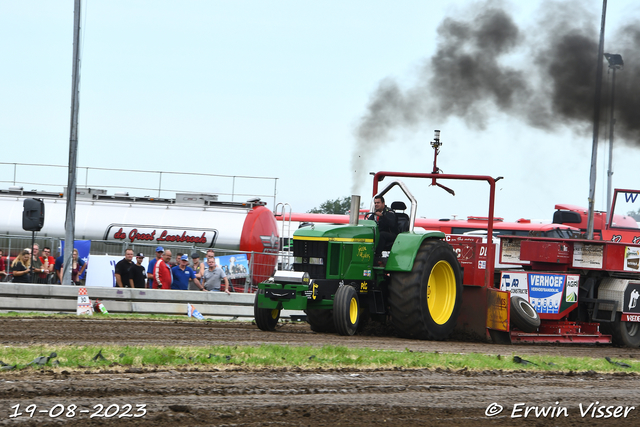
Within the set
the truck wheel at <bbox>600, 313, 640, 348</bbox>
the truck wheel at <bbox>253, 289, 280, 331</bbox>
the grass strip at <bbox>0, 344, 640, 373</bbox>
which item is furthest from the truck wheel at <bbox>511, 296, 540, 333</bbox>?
the truck wheel at <bbox>253, 289, 280, 331</bbox>

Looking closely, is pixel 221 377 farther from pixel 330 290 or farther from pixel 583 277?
pixel 583 277

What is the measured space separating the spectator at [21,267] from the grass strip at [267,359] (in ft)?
27.5

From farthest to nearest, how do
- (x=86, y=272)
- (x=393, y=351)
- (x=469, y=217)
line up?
(x=469, y=217), (x=86, y=272), (x=393, y=351)

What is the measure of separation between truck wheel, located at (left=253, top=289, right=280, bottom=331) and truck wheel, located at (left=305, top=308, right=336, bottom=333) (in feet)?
1.82

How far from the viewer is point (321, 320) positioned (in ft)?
36.6

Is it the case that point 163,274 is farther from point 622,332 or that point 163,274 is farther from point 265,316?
point 622,332

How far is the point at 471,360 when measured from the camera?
793 centimetres

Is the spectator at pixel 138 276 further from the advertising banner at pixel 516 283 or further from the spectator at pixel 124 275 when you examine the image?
the advertising banner at pixel 516 283

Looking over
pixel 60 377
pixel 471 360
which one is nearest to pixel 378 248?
pixel 471 360

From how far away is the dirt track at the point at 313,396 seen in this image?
489 centimetres

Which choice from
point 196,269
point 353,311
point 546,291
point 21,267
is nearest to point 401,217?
point 353,311

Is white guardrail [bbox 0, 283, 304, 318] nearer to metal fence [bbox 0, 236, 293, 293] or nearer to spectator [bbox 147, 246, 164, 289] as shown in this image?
spectator [bbox 147, 246, 164, 289]

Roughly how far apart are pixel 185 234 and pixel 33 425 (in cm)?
1506

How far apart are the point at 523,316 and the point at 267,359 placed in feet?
18.6
